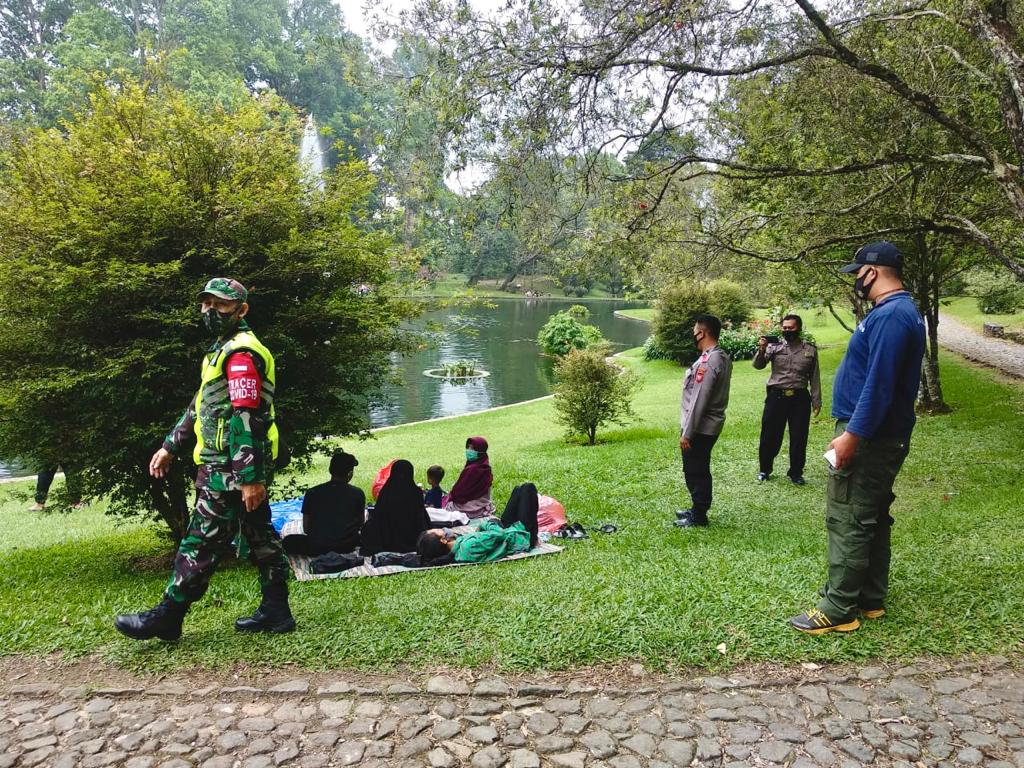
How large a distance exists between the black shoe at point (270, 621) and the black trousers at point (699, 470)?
11.4 ft

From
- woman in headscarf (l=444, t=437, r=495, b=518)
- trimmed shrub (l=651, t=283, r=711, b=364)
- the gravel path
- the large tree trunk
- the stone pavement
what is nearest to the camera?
the stone pavement

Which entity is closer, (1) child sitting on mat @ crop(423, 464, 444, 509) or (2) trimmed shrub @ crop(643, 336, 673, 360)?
(1) child sitting on mat @ crop(423, 464, 444, 509)

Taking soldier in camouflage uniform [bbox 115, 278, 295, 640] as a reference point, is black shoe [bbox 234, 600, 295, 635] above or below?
below

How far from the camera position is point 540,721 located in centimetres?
298

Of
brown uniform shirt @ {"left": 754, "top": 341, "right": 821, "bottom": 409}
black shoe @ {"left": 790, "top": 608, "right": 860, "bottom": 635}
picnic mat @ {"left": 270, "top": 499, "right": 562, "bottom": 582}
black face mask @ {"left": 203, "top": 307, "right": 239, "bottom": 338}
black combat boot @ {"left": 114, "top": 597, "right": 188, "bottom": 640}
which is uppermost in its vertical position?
black face mask @ {"left": 203, "top": 307, "right": 239, "bottom": 338}

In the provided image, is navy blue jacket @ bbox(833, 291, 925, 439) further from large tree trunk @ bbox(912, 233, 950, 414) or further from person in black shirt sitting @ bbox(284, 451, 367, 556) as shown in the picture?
large tree trunk @ bbox(912, 233, 950, 414)

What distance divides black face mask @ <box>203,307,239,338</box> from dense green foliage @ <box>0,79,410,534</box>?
1308 mm

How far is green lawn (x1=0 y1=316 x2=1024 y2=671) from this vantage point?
11.6 ft

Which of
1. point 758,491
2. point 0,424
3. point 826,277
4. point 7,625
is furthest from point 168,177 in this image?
point 826,277

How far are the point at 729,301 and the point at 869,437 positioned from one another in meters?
24.8

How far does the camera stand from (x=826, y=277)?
11977 mm

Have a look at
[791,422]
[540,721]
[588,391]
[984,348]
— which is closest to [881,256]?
[540,721]

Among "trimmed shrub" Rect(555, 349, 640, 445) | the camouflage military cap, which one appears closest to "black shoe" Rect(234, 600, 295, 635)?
the camouflage military cap

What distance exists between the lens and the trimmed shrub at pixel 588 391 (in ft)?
38.5
